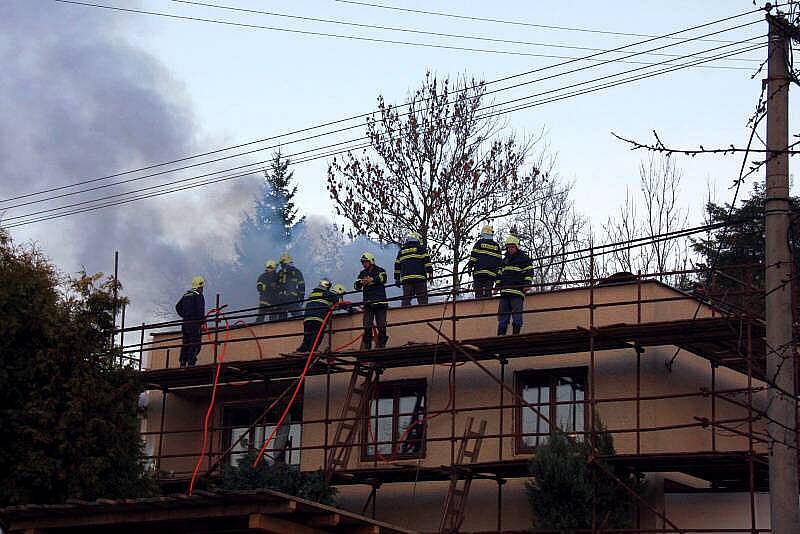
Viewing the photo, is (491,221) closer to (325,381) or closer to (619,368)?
(325,381)

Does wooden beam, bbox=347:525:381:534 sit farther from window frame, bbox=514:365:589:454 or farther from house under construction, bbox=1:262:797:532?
window frame, bbox=514:365:589:454

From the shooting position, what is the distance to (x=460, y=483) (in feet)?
79.7

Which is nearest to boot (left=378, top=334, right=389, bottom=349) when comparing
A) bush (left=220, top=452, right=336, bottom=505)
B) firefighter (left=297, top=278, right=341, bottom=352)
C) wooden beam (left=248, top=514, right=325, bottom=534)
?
firefighter (left=297, top=278, right=341, bottom=352)

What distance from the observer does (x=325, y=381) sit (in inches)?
1062

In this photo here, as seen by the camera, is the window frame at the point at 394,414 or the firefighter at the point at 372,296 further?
the firefighter at the point at 372,296

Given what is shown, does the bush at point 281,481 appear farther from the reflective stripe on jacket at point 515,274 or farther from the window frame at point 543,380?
the reflective stripe on jacket at point 515,274

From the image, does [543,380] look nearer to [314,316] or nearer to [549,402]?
[549,402]

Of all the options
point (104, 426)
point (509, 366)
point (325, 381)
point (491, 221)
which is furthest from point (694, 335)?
point (491, 221)

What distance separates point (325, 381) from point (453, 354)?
3965 millimetres

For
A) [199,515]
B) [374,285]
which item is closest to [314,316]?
[374,285]

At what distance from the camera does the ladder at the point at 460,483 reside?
2311 centimetres

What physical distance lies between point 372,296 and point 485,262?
2.36 meters

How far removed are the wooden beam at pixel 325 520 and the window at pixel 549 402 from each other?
7.62 meters

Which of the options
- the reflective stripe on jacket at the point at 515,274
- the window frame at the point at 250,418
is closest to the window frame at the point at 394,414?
the window frame at the point at 250,418
